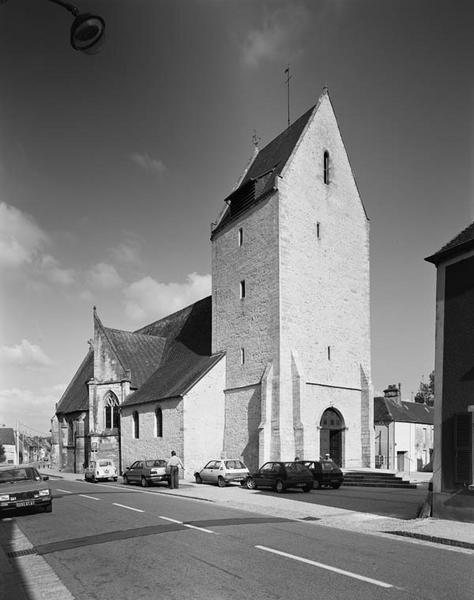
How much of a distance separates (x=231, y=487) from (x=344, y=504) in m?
8.58

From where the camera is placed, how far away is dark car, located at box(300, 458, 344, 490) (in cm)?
2491

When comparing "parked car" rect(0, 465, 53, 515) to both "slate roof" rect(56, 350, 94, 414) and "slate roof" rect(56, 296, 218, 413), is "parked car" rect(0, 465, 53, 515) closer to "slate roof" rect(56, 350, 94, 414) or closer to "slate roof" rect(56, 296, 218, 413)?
"slate roof" rect(56, 296, 218, 413)

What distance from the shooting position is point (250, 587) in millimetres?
7402

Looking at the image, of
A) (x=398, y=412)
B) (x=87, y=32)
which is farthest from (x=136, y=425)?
(x=87, y=32)

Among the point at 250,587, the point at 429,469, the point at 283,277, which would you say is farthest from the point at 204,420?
the point at 250,587

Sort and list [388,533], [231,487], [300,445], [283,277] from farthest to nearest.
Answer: [283,277] < [300,445] < [231,487] < [388,533]

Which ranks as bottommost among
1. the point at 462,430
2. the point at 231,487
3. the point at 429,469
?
the point at 429,469

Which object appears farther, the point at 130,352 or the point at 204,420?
the point at 130,352

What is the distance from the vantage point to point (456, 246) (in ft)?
48.5

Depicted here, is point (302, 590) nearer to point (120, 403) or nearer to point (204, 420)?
point (204, 420)

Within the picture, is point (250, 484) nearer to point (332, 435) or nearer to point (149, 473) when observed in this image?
Result: point (149, 473)

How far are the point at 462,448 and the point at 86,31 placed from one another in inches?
495

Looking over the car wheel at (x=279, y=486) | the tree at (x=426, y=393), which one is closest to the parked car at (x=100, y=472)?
the car wheel at (x=279, y=486)

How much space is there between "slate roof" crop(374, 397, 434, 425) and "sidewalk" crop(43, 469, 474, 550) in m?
33.3
